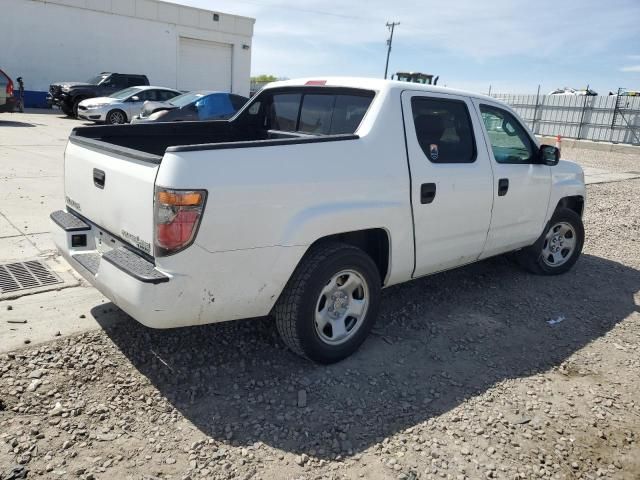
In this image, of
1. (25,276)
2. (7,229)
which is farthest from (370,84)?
(7,229)

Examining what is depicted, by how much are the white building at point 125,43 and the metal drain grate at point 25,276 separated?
24340 mm

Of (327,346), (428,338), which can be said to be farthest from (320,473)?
(428,338)

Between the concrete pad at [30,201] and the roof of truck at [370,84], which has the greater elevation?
the roof of truck at [370,84]

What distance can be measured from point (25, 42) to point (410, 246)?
27121 mm

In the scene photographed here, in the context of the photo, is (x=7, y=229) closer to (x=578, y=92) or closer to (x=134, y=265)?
(x=134, y=265)

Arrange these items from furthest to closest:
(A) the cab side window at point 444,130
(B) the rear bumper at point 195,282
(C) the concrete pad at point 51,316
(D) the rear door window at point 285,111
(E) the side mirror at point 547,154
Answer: (E) the side mirror at point 547,154
(D) the rear door window at point 285,111
(A) the cab side window at point 444,130
(C) the concrete pad at point 51,316
(B) the rear bumper at point 195,282

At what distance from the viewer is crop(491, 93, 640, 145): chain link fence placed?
77.4 feet

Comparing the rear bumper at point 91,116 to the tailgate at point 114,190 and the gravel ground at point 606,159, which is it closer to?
the tailgate at point 114,190

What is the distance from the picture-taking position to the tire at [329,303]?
3209 mm

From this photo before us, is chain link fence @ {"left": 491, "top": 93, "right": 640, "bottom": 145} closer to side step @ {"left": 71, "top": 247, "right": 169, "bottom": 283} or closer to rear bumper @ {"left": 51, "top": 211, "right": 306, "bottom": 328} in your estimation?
rear bumper @ {"left": 51, "top": 211, "right": 306, "bottom": 328}

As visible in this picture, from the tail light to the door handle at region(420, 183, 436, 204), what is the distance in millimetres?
1664

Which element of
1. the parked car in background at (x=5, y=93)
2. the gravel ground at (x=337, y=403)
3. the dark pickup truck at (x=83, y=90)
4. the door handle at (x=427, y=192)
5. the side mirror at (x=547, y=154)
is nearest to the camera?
the gravel ground at (x=337, y=403)

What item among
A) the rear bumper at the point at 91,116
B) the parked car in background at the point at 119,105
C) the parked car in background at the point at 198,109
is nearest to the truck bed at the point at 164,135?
the parked car in background at the point at 198,109

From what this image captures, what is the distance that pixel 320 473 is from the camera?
2.58 metres
